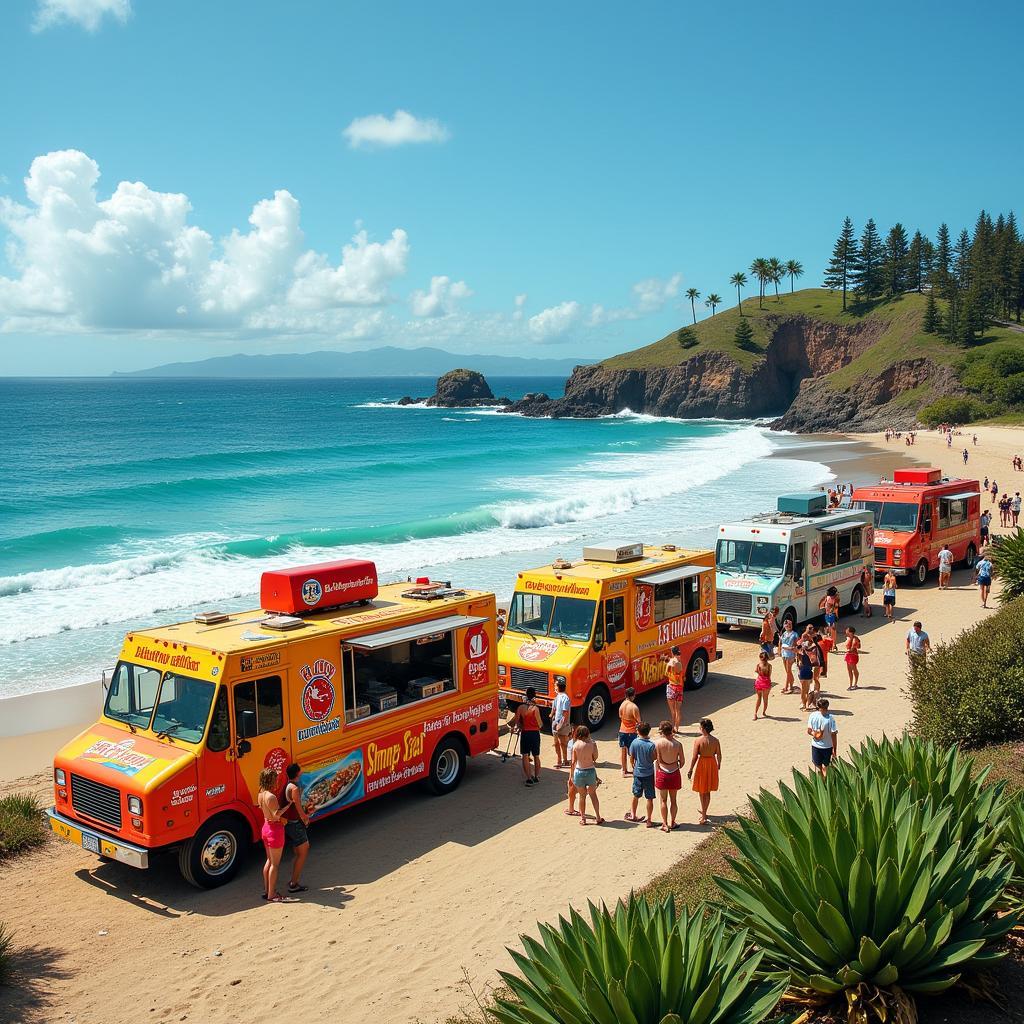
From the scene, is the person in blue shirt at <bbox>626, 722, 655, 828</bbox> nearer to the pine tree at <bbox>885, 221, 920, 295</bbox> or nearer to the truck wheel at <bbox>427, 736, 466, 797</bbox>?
the truck wheel at <bbox>427, 736, 466, 797</bbox>

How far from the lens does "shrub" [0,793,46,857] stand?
1123 centimetres

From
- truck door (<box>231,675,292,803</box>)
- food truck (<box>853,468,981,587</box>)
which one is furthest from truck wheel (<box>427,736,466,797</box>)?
food truck (<box>853,468,981,587</box>)

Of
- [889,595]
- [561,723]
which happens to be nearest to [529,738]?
[561,723]

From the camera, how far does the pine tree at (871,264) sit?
138m

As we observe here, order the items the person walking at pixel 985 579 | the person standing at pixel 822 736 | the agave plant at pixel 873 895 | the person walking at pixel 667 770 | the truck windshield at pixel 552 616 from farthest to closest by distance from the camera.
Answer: the person walking at pixel 985 579, the truck windshield at pixel 552 616, the person standing at pixel 822 736, the person walking at pixel 667 770, the agave plant at pixel 873 895

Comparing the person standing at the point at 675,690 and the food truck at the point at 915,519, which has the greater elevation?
the food truck at the point at 915,519

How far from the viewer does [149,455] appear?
76625 mm

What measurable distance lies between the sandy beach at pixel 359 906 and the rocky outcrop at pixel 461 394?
480 feet

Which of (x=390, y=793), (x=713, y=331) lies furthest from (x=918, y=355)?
(x=390, y=793)

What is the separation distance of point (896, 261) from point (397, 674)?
140 m

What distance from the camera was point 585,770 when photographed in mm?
11859

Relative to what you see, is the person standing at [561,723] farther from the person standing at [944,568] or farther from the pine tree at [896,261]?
the pine tree at [896,261]

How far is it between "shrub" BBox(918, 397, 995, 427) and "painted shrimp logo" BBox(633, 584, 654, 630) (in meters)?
75.8

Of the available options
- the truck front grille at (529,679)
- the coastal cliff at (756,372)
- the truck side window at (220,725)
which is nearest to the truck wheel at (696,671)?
the truck front grille at (529,679)
